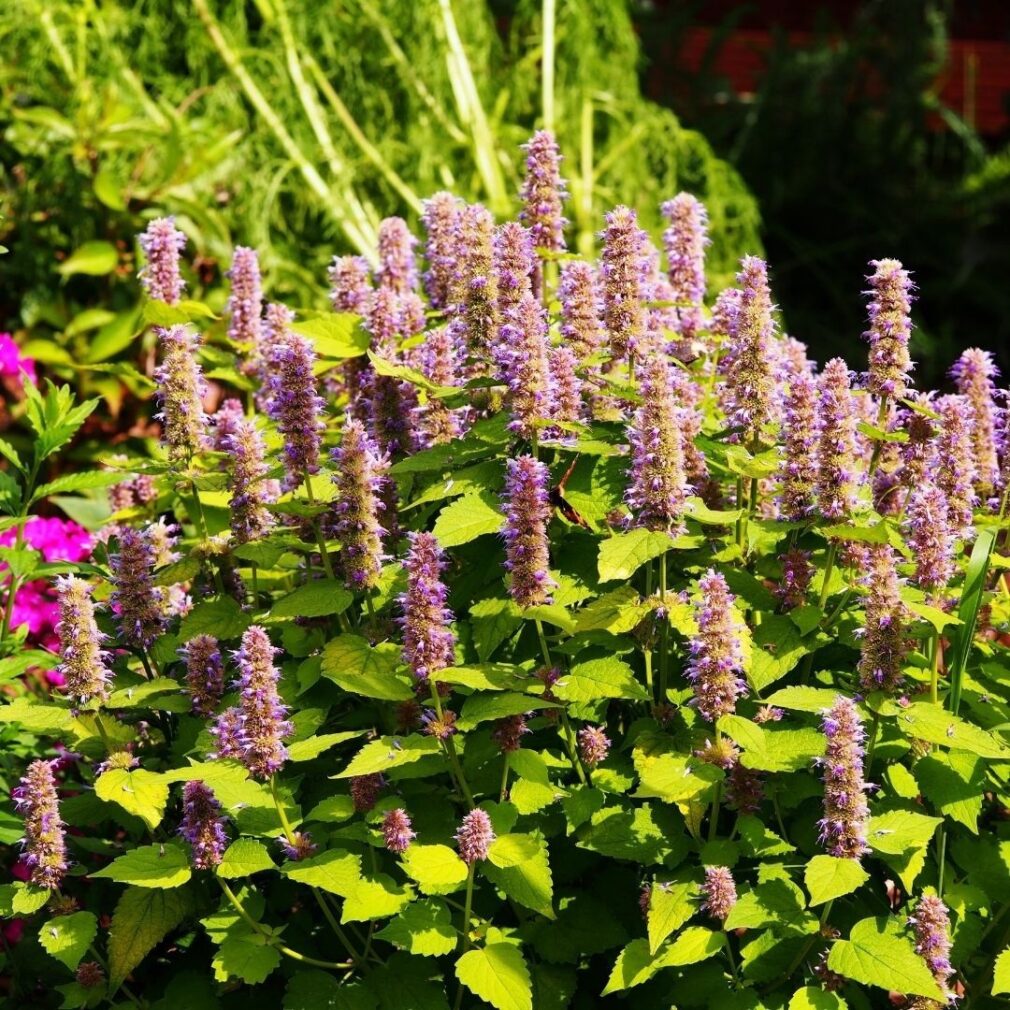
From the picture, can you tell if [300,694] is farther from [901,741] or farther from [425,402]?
[901,741]

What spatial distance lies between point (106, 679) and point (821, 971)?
1.37 m

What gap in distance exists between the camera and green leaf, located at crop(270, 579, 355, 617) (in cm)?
258

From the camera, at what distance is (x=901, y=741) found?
2.65 meters

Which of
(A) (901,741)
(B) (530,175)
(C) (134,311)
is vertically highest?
(B) (530,175)

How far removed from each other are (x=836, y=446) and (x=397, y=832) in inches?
38.6

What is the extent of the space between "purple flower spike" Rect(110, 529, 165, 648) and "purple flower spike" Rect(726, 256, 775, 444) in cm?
113

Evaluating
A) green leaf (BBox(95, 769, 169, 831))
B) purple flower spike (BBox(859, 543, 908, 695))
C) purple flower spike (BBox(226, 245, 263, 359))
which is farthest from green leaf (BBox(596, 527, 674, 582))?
purple flower spike (BBox(226, 245, 263, 359))

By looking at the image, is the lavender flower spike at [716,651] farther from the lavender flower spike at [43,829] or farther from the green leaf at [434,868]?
the lavender flower spike at [43,829]

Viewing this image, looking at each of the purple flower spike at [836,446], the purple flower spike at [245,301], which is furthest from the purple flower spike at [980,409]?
the purple flower spike at [245,301]

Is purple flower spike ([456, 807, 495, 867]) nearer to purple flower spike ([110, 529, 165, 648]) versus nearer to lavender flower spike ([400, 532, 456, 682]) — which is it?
lavender flower spike ([400, 532, 456, 682])

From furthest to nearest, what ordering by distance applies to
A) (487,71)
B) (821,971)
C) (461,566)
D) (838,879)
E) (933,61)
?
(933,61) → (487,71) → (461,566) → (821,971) → (838,879)

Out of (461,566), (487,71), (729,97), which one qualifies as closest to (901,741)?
Answer: (461,566)

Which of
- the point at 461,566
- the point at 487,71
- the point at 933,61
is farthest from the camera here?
the point at 933,61

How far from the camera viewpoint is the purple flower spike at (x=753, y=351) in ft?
8.85
